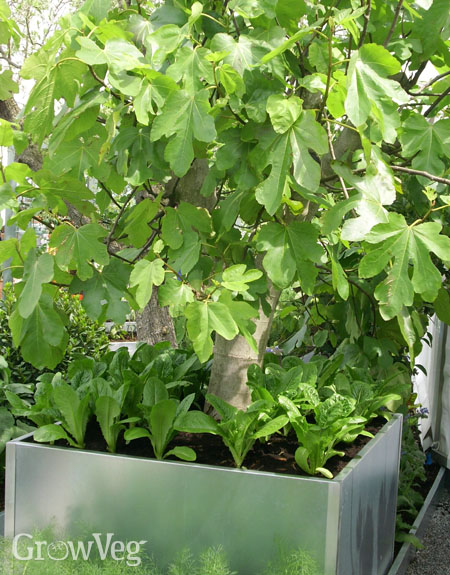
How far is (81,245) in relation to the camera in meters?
1.79

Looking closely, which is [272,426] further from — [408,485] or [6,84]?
[408,485]

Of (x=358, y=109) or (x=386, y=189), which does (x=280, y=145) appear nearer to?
(x=358, y=109)

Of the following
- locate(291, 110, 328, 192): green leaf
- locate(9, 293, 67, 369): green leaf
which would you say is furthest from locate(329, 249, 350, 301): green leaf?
locate(9, 293, 67, 369): green leaf

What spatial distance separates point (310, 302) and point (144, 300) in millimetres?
2067

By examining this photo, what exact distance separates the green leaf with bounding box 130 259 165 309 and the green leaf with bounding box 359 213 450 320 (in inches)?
19.6

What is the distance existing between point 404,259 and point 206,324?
0.49 metres

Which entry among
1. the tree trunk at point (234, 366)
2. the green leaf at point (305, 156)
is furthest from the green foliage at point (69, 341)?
the green leaf at point (305, 156)

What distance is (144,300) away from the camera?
64.4 inches

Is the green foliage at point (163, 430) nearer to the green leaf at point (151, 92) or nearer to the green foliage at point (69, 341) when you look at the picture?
the green leaf at point (151, 92)

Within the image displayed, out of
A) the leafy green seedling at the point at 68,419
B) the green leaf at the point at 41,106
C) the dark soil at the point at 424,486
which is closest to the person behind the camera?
the green leaf at the point at 41,106

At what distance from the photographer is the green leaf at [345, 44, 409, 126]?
1.40 m

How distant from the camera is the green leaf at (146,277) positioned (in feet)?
5.40

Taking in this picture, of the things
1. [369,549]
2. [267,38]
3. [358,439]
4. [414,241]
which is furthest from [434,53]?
[369,549]

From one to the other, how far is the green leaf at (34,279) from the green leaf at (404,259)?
790 millimetres
